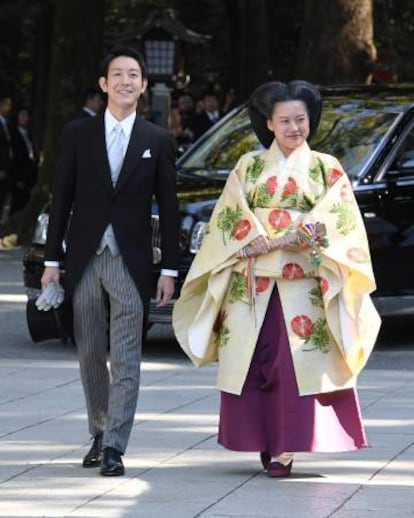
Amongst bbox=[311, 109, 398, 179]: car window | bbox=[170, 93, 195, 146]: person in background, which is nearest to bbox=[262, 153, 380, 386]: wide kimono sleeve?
bbox=[311, 109, 398, 179]: car window

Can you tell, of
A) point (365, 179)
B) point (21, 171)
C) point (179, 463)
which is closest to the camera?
point (179, 463)

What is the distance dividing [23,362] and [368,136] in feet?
9.74

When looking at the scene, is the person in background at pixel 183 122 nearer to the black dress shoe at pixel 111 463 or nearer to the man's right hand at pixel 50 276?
the man's right hand at pixel 50 276

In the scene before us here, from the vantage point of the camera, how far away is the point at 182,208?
11.3m

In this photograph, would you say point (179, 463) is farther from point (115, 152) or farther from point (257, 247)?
point (115, 152)

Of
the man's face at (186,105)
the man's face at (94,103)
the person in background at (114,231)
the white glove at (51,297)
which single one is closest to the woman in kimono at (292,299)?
the person in background at (114,231)

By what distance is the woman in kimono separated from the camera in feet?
23.1

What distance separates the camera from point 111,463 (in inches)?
279

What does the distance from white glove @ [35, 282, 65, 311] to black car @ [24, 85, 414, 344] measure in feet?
11.9

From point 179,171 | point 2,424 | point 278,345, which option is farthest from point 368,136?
point 278,345

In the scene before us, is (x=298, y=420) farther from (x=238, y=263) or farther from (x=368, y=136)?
(x=368, y=136)

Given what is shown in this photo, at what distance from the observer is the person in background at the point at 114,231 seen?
7.09 metres

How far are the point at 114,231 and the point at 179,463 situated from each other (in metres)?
1.12

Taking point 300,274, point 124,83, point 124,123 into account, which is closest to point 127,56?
point 124,83
